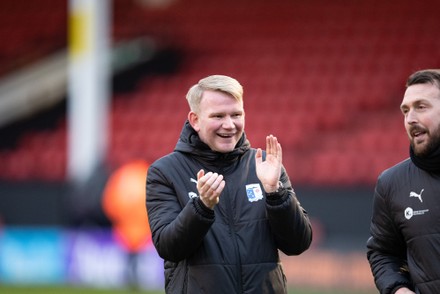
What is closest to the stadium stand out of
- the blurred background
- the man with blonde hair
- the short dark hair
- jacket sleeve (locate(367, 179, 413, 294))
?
the blurred background

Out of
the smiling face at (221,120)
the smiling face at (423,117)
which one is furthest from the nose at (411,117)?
the smiling face at (221,120)

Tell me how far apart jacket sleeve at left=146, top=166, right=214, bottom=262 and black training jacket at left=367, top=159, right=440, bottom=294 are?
2.63 feet

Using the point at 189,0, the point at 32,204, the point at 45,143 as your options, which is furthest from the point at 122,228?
the point at 189,0

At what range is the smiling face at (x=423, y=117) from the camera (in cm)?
425

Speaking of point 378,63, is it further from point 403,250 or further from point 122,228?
point 403,250

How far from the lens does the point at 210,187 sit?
431 cm

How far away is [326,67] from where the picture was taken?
1819cm

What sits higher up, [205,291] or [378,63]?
[378,63]

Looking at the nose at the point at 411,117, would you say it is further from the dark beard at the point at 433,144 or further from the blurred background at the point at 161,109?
the blurred background at the point at 161,109

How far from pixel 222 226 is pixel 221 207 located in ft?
0.30

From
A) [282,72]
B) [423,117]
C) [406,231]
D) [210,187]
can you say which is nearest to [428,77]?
[423,117]

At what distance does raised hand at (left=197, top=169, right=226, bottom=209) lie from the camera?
4.31 m

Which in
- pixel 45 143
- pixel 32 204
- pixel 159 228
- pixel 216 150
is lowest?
pixel 159 228

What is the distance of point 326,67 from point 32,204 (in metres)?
5.99
